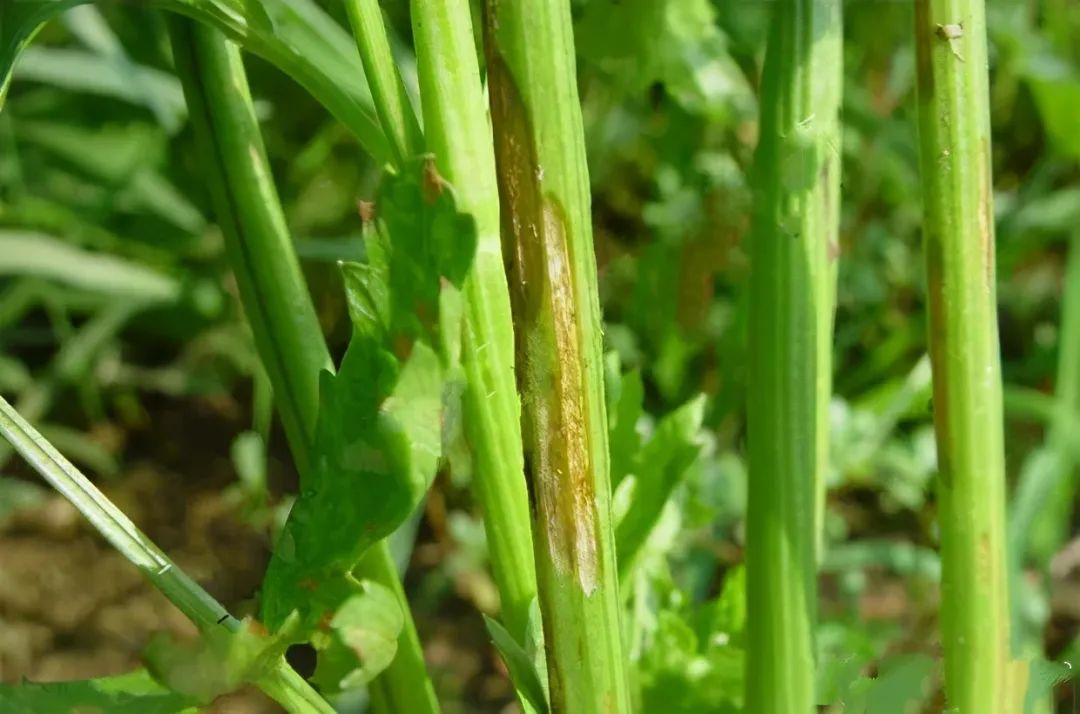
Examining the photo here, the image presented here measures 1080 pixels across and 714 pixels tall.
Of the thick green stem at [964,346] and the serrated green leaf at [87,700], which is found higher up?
the thick green stem at [964,346]

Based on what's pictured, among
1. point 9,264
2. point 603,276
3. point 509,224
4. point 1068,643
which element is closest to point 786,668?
point 509,224

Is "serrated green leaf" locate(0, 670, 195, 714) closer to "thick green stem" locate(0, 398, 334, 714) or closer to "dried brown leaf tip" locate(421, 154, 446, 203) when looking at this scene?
"thick green stem" locate(0, 398, 334, 714)

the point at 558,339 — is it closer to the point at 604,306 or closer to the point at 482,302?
the point at 482,302

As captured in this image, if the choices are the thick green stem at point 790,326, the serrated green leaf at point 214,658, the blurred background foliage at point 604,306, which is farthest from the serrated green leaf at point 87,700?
the blurred background foliage at point 604,306

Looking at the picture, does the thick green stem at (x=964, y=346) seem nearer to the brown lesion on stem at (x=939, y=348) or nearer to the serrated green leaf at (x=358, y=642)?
the brown lesion on stem at (x=939, y=348)

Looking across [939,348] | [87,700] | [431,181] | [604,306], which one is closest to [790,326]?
[939,348]

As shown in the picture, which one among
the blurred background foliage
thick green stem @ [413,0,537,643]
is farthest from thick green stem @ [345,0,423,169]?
the blurred background foliage
